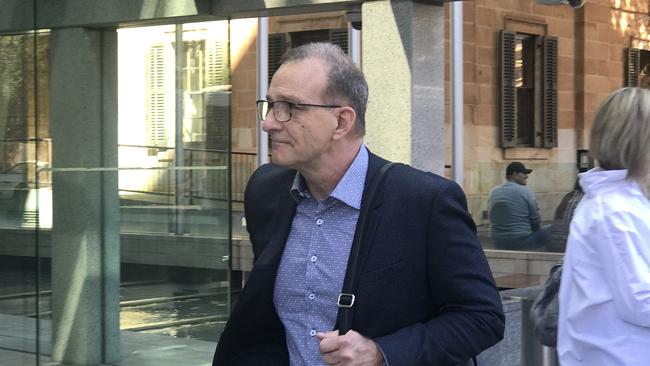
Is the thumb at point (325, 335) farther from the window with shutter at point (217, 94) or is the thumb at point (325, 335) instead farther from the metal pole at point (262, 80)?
the metal pole at point (262, 80)

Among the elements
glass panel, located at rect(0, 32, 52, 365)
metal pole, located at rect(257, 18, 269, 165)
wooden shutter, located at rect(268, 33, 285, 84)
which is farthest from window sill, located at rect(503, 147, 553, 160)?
glass panel, located at rect(0, 32, 52, 365)

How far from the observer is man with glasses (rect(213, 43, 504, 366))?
2.69 m

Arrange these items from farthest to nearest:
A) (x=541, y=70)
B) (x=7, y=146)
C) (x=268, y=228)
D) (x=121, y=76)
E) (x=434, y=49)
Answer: (x=541, y=70) → (x=121, y=76) → (x=434, y=49) → (x=7, y=146) → (x=268, y=228)

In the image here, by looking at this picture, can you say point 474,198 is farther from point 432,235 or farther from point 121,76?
point 432,235

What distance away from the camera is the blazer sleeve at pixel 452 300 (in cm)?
267

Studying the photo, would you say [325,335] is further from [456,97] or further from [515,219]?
[456,97]

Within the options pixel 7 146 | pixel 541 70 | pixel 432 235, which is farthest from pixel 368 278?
pixel 541 70

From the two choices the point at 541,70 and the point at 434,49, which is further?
the point at 541,70

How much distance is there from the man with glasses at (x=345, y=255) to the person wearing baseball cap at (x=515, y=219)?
1149 centimetres

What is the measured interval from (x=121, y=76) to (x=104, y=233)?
41.8 inches

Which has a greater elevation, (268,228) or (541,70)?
(541,70)

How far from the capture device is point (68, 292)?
24.3 ft

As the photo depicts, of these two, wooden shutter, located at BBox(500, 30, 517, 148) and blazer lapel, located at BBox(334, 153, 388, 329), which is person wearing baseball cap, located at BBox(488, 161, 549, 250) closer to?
wooden shutter, located at BBox(500, 30, 517, 148)

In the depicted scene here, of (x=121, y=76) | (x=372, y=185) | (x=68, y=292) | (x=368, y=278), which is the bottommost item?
(x=68, y=292)
